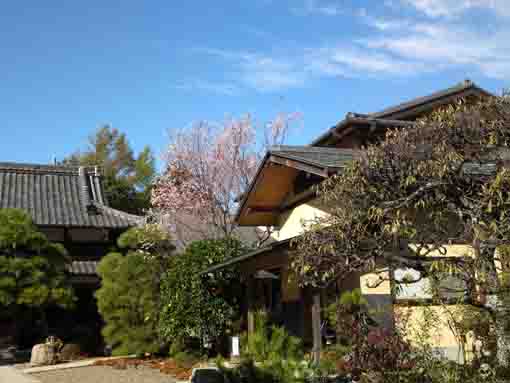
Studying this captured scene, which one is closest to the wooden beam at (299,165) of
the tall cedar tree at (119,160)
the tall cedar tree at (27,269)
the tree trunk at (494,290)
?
the tree trunk at (494,290)

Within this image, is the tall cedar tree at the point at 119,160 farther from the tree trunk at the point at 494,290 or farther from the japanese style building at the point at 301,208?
the tree trunk at the point at 494,290

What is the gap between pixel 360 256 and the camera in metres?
6.86

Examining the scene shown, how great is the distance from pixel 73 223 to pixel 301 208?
10.8m

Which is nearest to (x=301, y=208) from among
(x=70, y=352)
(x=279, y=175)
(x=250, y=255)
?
(x=279, y=175)

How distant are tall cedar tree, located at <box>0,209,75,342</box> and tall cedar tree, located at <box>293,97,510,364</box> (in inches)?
438

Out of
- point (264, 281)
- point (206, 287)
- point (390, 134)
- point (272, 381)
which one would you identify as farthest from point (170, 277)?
point (390, 134)

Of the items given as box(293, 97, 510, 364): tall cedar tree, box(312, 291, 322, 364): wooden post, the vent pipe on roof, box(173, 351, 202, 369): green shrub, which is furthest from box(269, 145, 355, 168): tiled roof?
the vent pipe on roof

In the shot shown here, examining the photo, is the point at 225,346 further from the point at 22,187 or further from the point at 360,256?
the point at 22,187

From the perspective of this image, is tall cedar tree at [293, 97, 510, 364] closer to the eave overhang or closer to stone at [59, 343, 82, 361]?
the eave overhang

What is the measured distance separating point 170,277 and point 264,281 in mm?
3747

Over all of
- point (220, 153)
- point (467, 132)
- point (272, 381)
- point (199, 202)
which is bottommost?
point (272, 381)

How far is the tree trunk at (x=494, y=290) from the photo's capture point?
6098 millimetres

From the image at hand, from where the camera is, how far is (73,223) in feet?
72.4

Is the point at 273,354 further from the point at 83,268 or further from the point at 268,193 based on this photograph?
the point at 83,268
